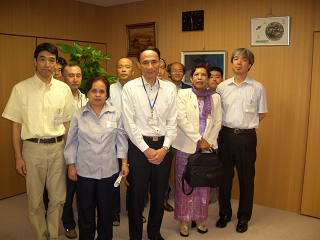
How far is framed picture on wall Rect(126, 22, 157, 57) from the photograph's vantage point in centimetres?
490

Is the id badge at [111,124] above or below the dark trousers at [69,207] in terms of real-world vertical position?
above

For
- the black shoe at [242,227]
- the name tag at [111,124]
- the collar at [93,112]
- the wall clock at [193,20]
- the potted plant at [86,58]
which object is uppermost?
the wall clock at [193,20]

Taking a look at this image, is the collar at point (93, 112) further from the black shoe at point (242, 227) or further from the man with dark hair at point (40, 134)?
the black shoe at point (242, 227)

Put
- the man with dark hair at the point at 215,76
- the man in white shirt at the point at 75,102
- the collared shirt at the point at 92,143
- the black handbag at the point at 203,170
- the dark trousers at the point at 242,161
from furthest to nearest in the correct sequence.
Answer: the man with dark hair at the point at 215,76 → the dark trousers at the point at 242,161 → the man in white shirt at the point at 75,102 → the black handbag at the point at 203,170 → the collared shirt at the point at 92,143

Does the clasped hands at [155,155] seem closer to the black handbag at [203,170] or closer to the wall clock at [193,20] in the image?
the black handbag at [203,170]

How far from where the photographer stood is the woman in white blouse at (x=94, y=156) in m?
2.56

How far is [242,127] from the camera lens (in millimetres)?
3248

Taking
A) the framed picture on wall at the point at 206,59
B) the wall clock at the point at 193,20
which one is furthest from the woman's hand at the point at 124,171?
the wall clock at the point at 193,20

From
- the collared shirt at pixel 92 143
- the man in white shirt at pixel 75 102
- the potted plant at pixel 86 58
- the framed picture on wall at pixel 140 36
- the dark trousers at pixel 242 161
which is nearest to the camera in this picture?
the collared shirt at pixel 92 143

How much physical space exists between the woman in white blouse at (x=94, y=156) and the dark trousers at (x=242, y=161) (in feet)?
4.43

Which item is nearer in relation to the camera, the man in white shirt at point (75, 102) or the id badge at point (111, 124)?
the id badge at point (111, 124)

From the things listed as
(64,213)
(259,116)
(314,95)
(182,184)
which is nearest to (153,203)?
(182,184)

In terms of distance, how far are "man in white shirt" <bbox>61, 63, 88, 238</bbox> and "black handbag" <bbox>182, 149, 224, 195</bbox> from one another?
1.33 m

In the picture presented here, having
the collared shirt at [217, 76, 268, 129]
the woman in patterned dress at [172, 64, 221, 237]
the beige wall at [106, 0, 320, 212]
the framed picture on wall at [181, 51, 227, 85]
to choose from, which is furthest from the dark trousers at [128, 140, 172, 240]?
the framed picture on wall at [181, 51, 227, 85]
